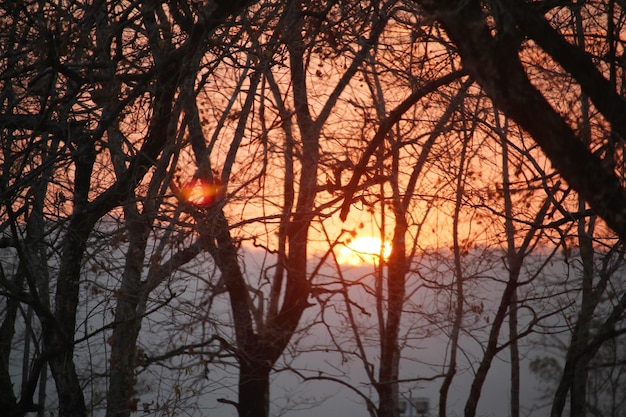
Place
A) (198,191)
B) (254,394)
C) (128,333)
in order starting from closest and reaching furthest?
(198,191) → (128,333) → (254,394)

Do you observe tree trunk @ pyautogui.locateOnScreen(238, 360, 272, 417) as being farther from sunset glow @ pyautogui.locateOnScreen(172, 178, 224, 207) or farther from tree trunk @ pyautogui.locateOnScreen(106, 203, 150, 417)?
sunset glow @ pyautogui.locateOnScreen(172, 178, 224, 207)

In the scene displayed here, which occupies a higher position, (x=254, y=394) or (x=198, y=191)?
(x=198, y=191)

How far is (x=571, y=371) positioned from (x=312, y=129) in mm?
4565

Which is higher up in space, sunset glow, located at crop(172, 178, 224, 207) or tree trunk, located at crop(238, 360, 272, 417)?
sunset glow, located at crop(172, 178, 224, 207)

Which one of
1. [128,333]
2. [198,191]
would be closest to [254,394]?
[128,333]

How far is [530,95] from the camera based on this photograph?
3352 mm

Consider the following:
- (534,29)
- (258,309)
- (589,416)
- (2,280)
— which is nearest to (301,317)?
(258,309)

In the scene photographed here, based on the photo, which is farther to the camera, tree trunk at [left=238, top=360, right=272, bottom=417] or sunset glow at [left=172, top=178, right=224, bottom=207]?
tree trunk at [left=238, top=360, right=272, bottom=417]

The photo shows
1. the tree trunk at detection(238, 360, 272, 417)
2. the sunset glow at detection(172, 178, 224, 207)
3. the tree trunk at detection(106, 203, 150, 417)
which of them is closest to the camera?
the sunset glow at detection(172, 178, 224, 207)

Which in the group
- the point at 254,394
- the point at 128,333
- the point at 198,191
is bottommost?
the point at 254,394

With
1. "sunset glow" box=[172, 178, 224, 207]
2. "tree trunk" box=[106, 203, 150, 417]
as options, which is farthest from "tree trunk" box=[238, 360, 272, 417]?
"sunset glow" box=[172, 178, 224, 207]

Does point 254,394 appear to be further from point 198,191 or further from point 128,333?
point 198,191

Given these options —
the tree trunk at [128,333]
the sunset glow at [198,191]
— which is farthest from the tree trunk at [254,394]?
the sunset glow at [198,191]

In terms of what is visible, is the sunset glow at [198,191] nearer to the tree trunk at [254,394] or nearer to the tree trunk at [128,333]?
the tree trunk at [128,333]
